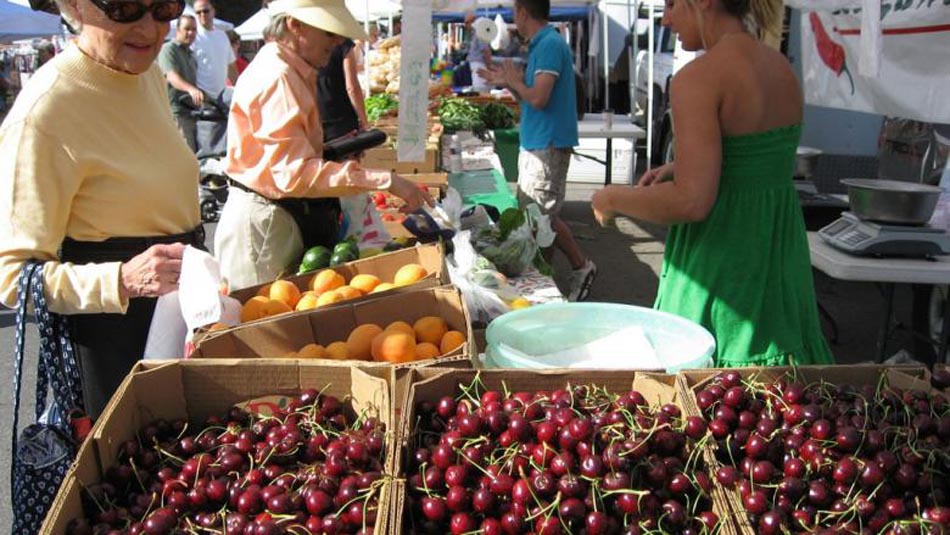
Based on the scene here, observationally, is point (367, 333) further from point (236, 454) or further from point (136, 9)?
point (136, 9)

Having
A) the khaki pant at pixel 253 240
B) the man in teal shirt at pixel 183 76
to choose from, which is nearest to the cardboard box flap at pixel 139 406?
the khaki pant at pixel 253 240

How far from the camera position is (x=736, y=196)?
2.21m

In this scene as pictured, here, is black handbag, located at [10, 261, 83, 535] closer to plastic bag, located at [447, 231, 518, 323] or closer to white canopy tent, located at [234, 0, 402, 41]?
plastic bag, located at [447, 231, 518, 323]

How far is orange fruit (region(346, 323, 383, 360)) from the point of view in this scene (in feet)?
7.52

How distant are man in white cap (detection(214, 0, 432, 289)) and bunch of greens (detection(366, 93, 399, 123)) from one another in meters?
4.61

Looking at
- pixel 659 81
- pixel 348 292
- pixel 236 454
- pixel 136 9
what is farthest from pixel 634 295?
pixel 659 81

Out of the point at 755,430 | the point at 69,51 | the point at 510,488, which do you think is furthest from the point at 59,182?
the point at 755,430

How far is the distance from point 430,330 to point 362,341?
22 cm

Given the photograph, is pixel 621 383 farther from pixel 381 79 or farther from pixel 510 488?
pixel 381 79

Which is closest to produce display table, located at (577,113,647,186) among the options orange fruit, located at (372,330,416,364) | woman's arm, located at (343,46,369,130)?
woman's arm, located at (343,46,369,130)

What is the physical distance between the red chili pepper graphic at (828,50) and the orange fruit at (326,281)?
4782 millimetres

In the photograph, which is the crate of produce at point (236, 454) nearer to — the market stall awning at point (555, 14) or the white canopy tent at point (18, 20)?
the white canopy tent at point (18, 20)

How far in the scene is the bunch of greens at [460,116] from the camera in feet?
27.7

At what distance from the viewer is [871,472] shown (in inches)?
54.7
